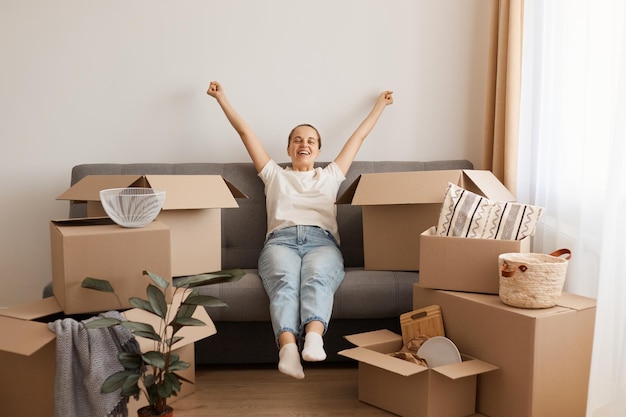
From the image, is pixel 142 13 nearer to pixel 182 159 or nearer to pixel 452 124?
pixel 182 159

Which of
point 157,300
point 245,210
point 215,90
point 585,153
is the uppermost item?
point 215,90

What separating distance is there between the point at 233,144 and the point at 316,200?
2.02 feet

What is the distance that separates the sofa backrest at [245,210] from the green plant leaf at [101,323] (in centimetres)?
121

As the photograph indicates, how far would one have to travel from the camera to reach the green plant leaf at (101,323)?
1.79 metres

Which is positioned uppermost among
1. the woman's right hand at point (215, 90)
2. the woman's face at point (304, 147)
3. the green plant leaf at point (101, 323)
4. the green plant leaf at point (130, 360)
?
the woman's right hand at point (215, 90)

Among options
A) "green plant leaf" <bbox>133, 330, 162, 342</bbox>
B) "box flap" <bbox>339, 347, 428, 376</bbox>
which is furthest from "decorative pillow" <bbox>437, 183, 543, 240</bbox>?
"green plant leaf" <bbox>133, 330, 162, 342</bbox>

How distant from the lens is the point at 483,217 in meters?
2.37

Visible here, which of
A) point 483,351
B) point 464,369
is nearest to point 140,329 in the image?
point 464,369

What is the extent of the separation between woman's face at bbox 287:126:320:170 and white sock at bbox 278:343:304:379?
3.40 ft

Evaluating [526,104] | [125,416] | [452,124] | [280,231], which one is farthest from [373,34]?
[125,416]

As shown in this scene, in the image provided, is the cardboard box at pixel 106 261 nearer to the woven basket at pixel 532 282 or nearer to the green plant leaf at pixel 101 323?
the green plant leaf at pixel 101 323

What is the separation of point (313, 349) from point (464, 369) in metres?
0.51

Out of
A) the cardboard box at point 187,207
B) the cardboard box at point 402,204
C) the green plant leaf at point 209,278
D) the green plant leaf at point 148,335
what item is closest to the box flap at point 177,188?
the cardboard box at point 187,207

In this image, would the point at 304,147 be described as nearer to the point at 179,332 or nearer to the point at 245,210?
the point at 245,210
